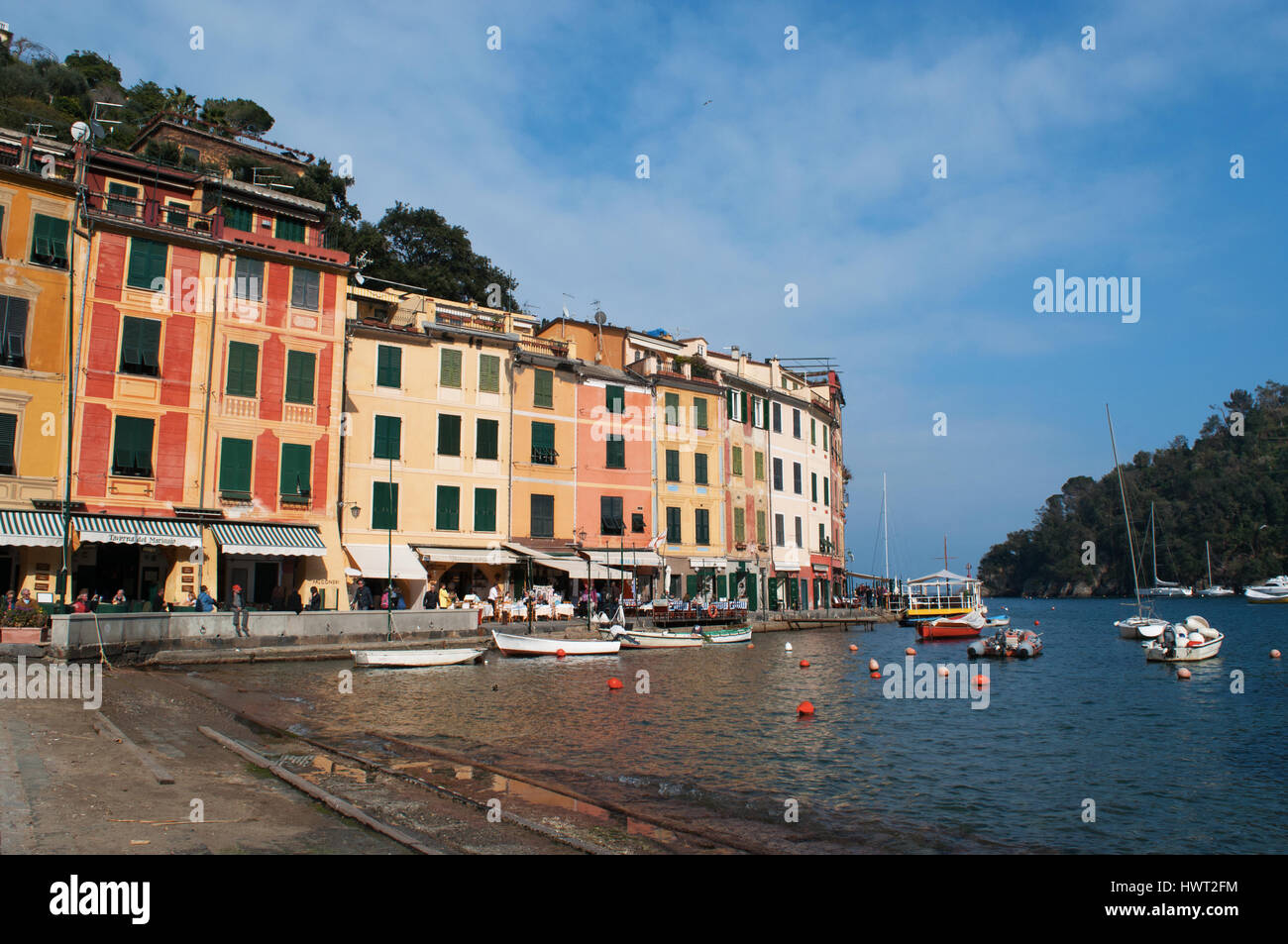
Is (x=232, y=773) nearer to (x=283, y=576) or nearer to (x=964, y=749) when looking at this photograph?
(x=964, y=749)

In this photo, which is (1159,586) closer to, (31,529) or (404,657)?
(404,657)

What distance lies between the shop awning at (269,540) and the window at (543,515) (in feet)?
34.2

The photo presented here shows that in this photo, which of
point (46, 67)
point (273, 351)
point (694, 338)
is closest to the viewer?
point (273, 351)

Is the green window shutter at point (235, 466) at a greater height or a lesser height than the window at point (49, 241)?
lesser

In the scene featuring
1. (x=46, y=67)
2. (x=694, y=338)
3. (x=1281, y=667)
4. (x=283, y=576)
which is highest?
(x=46, y=67)

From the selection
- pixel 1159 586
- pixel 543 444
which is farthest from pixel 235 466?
pixel 1159 586

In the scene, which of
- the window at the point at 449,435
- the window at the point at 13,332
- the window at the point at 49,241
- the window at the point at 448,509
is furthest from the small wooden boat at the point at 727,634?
the window at the point at 49,241

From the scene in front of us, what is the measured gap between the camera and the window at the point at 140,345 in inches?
1144

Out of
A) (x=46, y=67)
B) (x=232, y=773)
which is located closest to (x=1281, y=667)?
(x=232, y=773)

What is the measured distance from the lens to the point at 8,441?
26.6m

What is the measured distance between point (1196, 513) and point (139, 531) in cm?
14053

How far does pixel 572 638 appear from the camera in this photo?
3412cm

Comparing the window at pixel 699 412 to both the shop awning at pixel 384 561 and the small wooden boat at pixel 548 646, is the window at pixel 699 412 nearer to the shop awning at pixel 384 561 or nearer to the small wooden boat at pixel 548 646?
the small wooden boat at pixel 548 646
